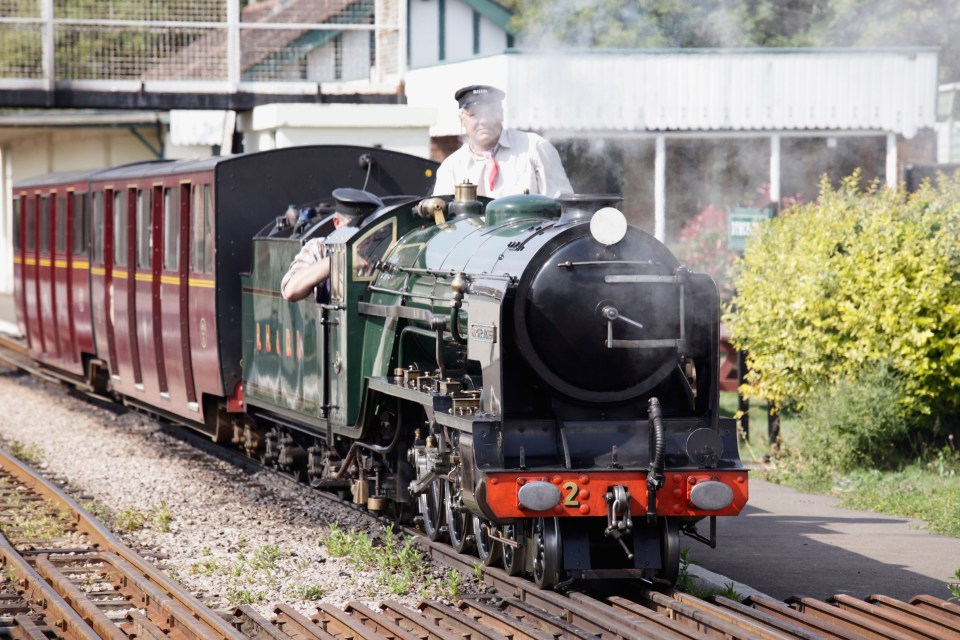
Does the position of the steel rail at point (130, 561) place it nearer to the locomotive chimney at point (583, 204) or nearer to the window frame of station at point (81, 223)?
the locomotive chimney at point (583, 204)

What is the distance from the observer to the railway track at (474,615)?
619 centimetres

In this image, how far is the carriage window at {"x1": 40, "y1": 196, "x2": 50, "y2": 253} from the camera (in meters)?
17.4

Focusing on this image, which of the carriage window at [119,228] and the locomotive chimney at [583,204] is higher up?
the locomotive chimney at [583,204]

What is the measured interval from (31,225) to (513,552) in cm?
1310

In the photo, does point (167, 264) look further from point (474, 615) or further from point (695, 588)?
point (695, 588)

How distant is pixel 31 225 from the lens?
A: 18547 millimetres

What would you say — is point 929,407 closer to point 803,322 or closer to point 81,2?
point 803,322

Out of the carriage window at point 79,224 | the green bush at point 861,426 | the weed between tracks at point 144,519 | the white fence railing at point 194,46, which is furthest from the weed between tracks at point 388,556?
the white fence railing at point 194,46

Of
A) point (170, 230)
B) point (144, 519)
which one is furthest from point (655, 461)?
point (170, 230)

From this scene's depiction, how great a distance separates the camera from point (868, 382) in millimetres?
10586

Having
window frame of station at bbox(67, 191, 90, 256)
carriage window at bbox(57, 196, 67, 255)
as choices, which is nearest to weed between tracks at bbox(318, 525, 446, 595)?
window frame of station at bbox(67, 191, 90, 256)

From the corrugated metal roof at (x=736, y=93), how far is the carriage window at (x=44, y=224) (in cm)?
565

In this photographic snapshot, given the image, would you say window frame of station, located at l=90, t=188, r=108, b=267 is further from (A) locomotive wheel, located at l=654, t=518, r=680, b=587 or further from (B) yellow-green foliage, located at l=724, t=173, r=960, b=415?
(A) locomotive wheel, located at l=654, t=518, r=680, b=587

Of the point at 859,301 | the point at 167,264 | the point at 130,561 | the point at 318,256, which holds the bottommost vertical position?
the point at 130,561
